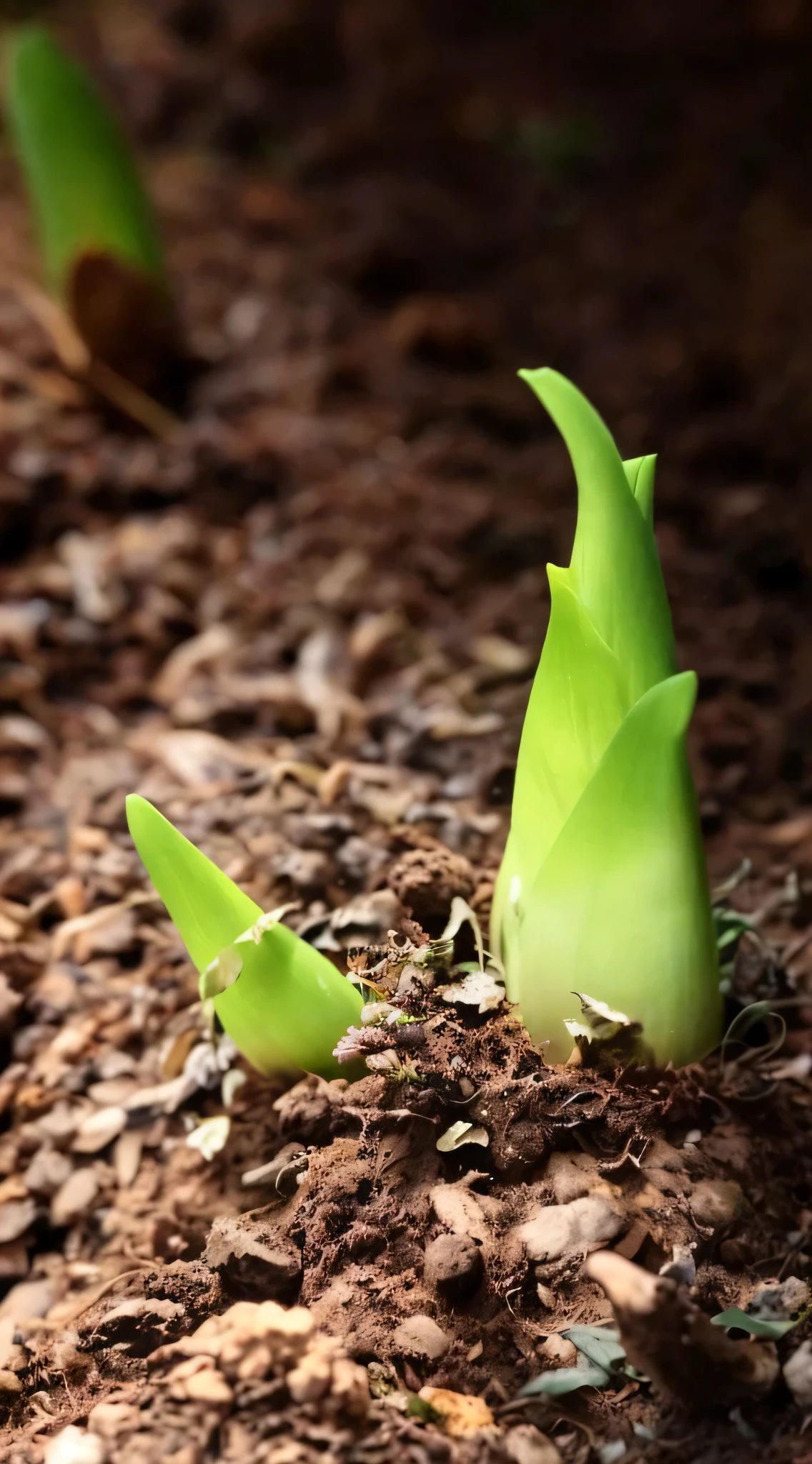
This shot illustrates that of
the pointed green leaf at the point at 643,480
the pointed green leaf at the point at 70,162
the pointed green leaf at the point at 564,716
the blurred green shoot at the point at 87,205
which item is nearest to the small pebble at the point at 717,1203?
the pointed green leaf at the point at 564,716

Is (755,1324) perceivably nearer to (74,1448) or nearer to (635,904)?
(635,904)

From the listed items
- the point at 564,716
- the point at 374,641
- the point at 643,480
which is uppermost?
the point at 643,480

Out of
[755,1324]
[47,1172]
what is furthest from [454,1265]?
[47,1172]

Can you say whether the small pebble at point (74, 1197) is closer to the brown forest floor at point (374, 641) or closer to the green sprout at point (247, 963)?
the brown forest floor at point (374, 641)

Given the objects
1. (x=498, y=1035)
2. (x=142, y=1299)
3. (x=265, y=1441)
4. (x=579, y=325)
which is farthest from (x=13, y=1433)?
(x=579, y=325)

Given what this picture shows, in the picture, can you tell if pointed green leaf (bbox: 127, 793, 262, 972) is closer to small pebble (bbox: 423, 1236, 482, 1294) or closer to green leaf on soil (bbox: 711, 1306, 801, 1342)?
small pebble (bbox: 423, 1236, 482, 1294)

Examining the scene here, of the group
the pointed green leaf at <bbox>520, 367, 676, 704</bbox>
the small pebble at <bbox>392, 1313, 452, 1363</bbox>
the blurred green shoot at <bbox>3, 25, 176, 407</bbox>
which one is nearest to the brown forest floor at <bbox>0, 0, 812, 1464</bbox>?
the small pebble at <bbox>392, 1313, 452, 1363</bbox>

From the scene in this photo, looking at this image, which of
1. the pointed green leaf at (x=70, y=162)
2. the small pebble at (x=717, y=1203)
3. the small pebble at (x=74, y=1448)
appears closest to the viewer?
the small pebble at (x=74, y=1448)

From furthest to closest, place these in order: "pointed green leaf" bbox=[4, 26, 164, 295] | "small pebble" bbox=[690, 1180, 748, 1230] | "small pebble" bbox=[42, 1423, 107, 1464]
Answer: "pointed green leaf" bbox=[4, 26, 164, 295], "small pebble" bbox=[690, 1180, 748, 1230], "small pebble" bbox=[42, 1423, 107, 1464]
